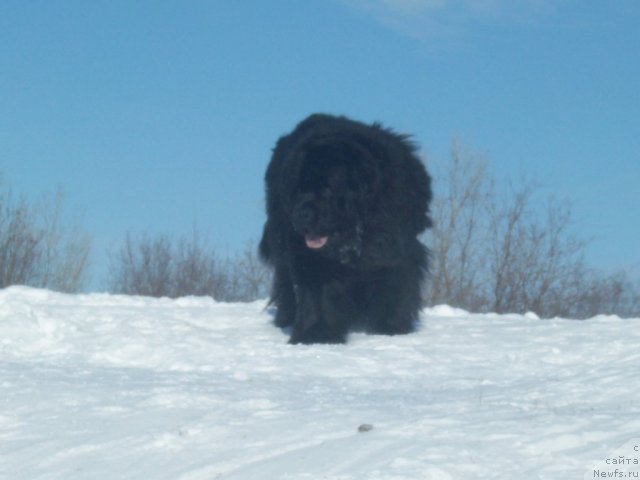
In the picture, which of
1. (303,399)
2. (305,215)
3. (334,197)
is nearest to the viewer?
(303,399)

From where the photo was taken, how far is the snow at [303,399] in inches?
168

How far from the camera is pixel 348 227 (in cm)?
814

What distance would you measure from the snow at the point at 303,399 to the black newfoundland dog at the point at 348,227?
304mm

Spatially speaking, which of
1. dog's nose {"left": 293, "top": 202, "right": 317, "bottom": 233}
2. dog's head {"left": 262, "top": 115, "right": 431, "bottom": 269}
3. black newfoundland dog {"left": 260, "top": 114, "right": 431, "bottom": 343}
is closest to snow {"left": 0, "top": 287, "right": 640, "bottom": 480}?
black newfoundland dog {"left": 260, "top": 114, "right": 431, "bottom": 343}

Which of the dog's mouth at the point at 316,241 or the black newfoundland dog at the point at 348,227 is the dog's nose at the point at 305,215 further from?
the dog's mouth at the point at 316,241

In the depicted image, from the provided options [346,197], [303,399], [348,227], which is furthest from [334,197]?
[303,399]

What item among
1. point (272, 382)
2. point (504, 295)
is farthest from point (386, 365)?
point (504, 295)

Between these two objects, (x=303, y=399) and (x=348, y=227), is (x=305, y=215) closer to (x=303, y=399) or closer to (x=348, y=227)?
(x=348, y=227)

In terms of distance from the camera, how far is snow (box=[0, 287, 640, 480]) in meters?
4.28

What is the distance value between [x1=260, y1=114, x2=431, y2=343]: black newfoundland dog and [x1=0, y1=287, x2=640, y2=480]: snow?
304mm

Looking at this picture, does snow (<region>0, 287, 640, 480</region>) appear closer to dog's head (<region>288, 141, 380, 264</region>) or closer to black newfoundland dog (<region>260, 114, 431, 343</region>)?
black newfoundland dog (<region>260, 114, 431, 343</region>)

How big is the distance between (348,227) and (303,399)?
8.85ft

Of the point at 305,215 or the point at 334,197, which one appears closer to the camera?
the point at 305,215

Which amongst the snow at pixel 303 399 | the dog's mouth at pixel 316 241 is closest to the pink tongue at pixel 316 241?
the dog's mouth at pixel 316 241
